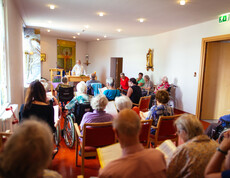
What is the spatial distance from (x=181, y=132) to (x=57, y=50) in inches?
412

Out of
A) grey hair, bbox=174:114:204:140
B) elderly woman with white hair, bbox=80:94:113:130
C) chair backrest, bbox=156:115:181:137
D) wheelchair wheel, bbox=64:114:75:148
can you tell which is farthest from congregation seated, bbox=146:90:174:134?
wheelchair wheel, bbox=64:114:75:148

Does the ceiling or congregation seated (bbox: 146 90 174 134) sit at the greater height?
the ceiling

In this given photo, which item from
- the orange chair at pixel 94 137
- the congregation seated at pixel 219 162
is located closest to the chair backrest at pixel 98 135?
the orange chair at pixel 94 137

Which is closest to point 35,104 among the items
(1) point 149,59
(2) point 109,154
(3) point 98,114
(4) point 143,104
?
(3) point 98,114

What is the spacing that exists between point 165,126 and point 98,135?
3.17ft

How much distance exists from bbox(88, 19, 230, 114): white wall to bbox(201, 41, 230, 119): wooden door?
0.28 metres

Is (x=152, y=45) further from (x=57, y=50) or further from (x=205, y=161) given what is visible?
(x=205, y=161)

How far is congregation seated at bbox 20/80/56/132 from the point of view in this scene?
223 centimetres

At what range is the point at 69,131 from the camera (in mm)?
3209

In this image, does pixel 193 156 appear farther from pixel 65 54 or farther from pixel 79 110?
pixel 65 54

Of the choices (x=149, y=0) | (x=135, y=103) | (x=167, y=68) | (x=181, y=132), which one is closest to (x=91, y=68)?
(x=167, y=68)

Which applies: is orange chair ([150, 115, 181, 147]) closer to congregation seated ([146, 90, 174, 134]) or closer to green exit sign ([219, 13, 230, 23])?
congregation seated ([146, 90, 174, 134])

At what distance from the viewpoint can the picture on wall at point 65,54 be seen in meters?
10.9

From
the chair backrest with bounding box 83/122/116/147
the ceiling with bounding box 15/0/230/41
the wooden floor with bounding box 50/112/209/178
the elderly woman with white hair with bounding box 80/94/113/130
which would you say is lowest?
the wooden floor with bounding box 50/112/209/178
